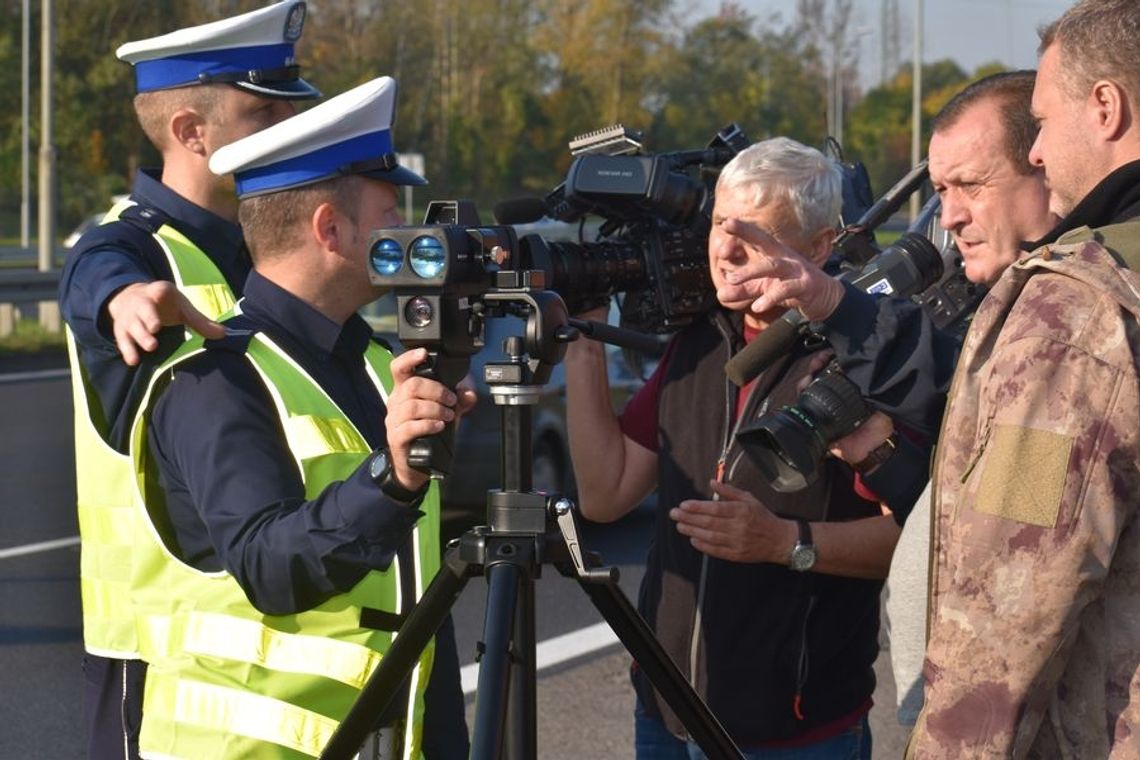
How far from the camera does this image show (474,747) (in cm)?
214

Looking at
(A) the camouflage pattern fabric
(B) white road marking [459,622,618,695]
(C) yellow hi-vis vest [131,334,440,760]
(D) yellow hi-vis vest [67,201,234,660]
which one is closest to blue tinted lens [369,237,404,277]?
(C) yellow hi-vis vest [131,334,440,760]

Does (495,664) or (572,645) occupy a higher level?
(495,664)

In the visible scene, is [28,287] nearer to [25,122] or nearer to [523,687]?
[25,122]

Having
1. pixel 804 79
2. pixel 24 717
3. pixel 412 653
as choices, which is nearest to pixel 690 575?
pixel 412 653

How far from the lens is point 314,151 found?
2.76 meters

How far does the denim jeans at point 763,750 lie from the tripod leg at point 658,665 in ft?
1.91

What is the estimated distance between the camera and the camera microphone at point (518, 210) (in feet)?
10.5

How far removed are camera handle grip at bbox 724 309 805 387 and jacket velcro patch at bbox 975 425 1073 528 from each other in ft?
2.95

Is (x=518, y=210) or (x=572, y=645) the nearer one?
(x=518, y=210)

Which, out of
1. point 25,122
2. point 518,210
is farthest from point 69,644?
point 25,122

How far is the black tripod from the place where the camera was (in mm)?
2303

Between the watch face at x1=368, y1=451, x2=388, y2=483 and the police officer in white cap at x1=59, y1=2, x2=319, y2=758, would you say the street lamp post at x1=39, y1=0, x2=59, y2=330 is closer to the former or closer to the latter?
the police officer in white cap at x1=59, y1=2, x2=319, y2=758

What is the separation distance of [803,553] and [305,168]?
1.13 meters

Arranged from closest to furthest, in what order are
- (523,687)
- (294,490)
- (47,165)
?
(523,687) < (294,490) < (47,165)
